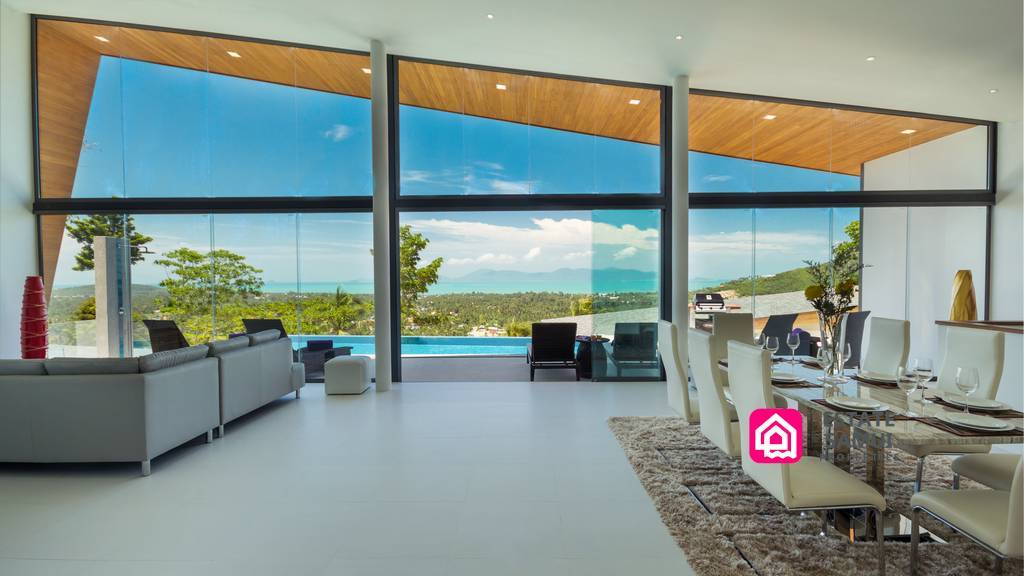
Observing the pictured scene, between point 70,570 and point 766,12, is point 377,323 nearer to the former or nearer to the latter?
point 70,570

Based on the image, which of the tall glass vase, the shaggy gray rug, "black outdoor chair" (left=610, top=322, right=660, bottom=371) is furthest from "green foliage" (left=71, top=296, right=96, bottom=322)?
the tall glass vase

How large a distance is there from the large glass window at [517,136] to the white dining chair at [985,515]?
5.09 metres

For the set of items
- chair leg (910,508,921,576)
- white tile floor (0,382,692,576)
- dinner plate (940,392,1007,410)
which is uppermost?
dinner plate (940,392,1007,410)

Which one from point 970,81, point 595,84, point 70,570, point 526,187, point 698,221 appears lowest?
point 70,570

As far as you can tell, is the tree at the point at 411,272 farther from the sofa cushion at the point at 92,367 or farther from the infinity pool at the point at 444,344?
the sofa cushion at the point at 92,367

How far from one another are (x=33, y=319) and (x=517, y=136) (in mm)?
6991

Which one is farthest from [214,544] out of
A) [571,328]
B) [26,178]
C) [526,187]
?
[26,178]

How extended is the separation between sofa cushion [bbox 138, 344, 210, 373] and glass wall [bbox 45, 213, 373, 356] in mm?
2535

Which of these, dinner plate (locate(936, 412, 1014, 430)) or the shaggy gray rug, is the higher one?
dinner plate (locate(936, 412, 1014, 430))

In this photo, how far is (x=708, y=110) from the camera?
671 cm

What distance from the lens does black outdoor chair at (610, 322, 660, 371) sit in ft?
22.1

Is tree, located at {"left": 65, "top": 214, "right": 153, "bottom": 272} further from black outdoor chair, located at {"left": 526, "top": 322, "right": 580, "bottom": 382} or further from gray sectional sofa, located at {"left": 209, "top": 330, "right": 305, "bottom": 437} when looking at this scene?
black outdoor chair, located at {"left": 526, "top": 322, "right": 580, "bottom": 382}

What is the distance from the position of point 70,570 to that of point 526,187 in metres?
5.61

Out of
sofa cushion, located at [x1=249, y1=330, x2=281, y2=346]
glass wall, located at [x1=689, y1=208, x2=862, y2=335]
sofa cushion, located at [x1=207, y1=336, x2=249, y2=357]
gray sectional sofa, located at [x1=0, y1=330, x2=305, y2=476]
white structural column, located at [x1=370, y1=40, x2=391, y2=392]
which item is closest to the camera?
gray sectional sofa, located at [x1=0, y1=330, x2=305, y2=476]
